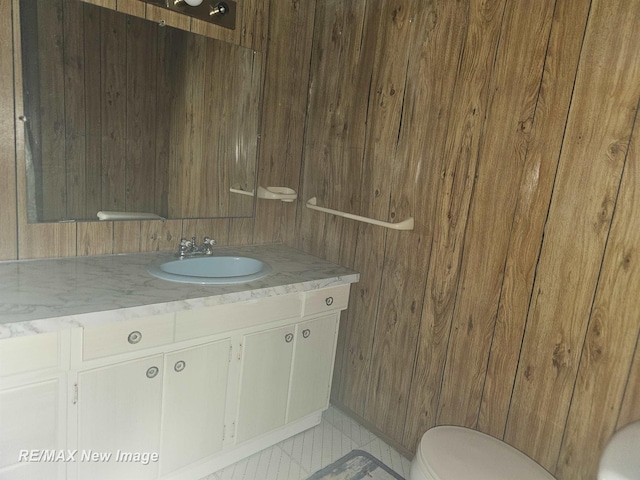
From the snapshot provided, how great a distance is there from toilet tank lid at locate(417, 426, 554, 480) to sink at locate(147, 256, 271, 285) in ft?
2.81

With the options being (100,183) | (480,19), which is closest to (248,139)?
(100,183)

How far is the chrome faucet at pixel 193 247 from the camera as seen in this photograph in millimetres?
1837

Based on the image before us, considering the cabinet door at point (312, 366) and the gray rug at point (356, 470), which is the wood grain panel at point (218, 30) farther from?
the gray rug at point (356, 470)

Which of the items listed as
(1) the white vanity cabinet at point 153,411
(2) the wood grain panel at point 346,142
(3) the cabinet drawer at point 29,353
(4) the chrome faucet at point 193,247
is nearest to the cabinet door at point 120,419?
(1) the white vanity cabinet at point 153,411

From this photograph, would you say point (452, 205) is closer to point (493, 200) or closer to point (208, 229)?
point (493, 200)

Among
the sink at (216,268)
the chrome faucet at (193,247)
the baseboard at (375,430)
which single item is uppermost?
the chrome faucet at (193,247)

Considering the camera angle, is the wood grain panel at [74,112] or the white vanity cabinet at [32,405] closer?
the white vanity cabinet at [32,405]

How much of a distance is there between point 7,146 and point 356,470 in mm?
1833

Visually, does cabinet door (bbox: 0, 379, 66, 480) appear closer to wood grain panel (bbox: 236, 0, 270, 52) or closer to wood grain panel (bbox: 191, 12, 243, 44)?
wood grain panel (bbox: 191, 12, 243, 44)

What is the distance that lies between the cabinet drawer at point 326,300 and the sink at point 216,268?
0.22 m

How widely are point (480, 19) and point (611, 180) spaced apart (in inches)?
30.2

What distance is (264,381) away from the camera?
1716 mm

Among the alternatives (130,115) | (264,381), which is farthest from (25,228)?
(264,381)

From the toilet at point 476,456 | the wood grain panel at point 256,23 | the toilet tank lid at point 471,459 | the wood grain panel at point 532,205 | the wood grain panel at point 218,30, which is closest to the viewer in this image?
the toilet at point 476,456
